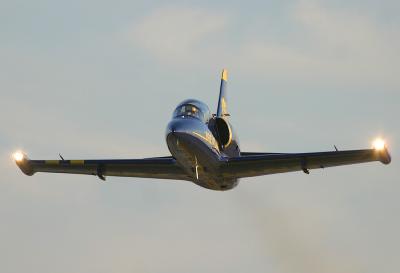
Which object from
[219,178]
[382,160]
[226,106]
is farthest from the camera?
[226,106]

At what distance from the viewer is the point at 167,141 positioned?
54469 millimetres

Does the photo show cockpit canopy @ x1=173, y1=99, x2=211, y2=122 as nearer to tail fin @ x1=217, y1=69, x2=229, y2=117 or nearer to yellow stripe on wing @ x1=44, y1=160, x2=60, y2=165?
tail fin @ x1=217, y1=69, x2=229, y2=117

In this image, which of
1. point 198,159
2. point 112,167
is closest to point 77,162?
point 112,167

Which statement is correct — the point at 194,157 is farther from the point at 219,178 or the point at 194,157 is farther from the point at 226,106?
the point at 226,106

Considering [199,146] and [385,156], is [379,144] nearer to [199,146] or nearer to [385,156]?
[385,156]

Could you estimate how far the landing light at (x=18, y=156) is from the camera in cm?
6288

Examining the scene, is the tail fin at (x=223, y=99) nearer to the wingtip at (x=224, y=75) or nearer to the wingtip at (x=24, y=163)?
the wingtip at (x=224, y=75)

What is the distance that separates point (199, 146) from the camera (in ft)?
181

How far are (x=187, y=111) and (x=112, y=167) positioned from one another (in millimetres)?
6987

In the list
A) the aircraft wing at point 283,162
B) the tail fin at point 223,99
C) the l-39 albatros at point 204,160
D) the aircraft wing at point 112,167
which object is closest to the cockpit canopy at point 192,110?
the l-39 albatros at point 204,160

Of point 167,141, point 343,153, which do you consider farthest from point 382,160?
point 167,141

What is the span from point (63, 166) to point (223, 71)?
51.0ft

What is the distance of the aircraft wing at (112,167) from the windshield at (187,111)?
3.18 metres

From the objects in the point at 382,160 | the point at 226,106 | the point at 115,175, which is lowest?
the point at 382,160
